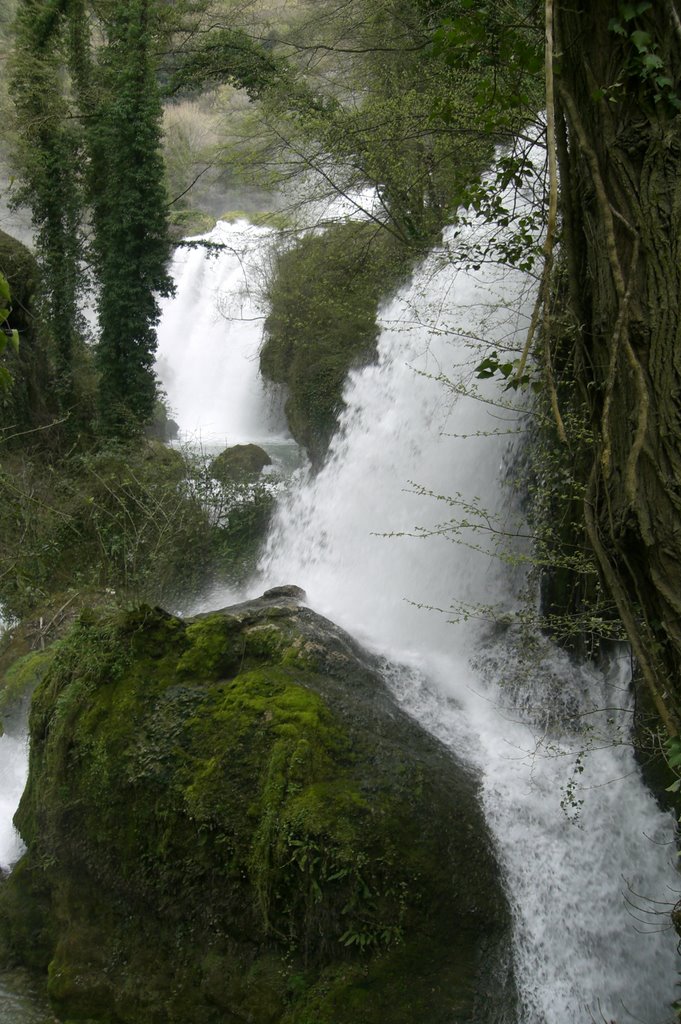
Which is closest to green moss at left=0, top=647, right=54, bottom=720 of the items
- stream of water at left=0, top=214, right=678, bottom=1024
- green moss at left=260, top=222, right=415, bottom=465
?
stream of water at left=0, top=214, right=678, bottom=1024

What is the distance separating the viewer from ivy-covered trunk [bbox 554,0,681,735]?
7.72 feet

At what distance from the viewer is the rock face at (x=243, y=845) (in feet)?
14.4

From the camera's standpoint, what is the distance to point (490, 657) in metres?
6.57

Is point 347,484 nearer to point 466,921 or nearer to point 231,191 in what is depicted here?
point 466,921

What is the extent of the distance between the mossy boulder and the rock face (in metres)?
4.98

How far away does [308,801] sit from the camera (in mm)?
4609

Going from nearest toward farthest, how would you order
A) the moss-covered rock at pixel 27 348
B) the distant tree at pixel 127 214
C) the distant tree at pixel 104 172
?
the distant tree at pixel 127 214 → the distant tree at pixel 104 172 → the moss-covered rock at pixel 27 348

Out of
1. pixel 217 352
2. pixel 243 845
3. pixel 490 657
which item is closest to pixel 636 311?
pixel 243 845

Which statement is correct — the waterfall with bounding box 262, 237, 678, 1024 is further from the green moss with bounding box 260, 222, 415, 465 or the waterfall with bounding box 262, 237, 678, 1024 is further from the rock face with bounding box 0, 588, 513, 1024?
the green moss with bounding box 260, 222, 415, 465

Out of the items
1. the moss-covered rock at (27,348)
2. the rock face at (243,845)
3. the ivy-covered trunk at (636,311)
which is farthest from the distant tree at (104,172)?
the ivy-covered trunk at (636,311)

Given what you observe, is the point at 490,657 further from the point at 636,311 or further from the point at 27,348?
the point at 27,348

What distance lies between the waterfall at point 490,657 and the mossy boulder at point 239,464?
51.9 inches

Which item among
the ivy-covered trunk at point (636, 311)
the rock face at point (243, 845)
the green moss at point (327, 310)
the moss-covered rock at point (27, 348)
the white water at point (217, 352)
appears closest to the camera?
the ivy-covered trunk at point (636, 311)

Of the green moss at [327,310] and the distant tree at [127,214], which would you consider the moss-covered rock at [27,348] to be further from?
the green moss at [327,310]
